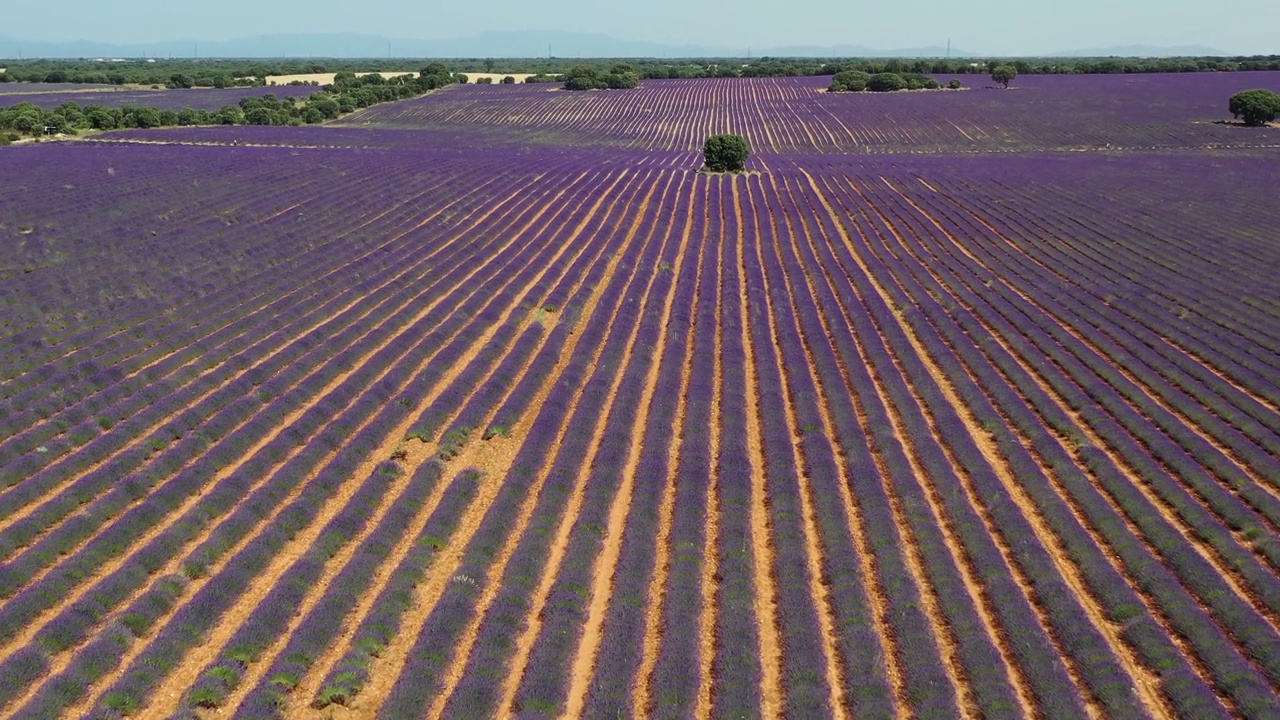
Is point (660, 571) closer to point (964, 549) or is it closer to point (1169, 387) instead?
point (964, 549)

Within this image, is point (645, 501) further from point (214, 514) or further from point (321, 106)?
point (321, 106)

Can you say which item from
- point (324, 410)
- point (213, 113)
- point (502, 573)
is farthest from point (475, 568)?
point (213, 113)

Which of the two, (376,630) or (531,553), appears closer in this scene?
(376,630)

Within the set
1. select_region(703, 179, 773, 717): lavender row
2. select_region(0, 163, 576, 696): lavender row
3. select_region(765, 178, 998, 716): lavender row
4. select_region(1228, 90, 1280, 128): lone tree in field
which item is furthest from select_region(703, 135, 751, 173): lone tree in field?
select_region(1228, 90, 1280, 128): lone tree in field

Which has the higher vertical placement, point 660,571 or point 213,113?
point 213,113

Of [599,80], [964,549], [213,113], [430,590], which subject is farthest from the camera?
[599,80]

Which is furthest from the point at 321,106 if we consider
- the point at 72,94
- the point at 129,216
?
the point at 129,216
